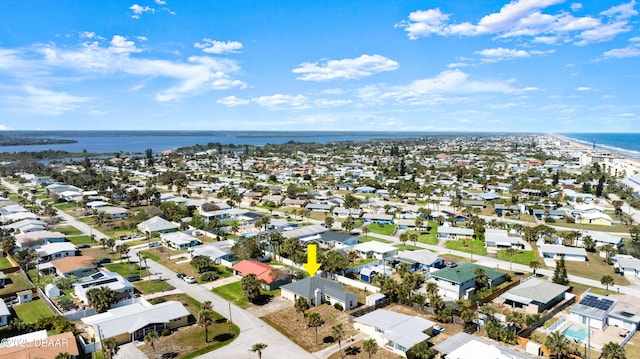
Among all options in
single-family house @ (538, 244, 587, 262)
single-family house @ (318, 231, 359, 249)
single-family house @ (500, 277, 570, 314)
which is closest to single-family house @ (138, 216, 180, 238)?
single-family house @ (318, 231, 359, 249)

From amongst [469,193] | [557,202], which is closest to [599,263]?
[557,202]

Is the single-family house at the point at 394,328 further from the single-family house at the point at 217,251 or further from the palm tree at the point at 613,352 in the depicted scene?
the single-family house at the point at 217,251

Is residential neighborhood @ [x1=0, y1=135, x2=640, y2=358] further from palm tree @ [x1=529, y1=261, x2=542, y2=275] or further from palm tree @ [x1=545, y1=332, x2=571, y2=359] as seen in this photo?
palm tree @ [x1=529, y1=261, x2=542, y2=275]

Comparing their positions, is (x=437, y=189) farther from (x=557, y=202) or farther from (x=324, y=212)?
(x=324, y=212)

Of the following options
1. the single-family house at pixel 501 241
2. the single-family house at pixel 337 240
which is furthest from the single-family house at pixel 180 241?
the single-family house at pixel 501 241

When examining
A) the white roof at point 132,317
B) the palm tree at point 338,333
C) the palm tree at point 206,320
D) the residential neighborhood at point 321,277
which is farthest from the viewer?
the palm tree at point 206,320

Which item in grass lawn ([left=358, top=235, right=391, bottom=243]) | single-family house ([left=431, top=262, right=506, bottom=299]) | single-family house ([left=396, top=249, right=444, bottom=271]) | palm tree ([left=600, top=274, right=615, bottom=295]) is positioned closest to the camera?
palm tree ([left=600, top=274, right=615, bottom=295])
